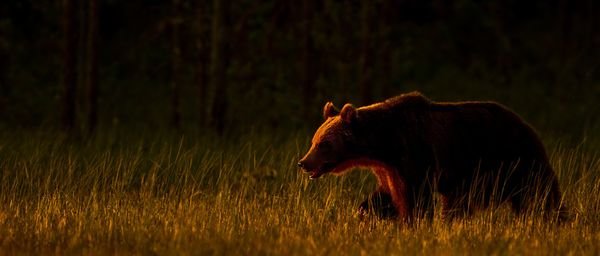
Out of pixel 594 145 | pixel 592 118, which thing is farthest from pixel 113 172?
pixel 592 118

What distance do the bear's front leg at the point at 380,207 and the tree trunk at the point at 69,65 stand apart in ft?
25.7

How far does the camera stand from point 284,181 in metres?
9.55

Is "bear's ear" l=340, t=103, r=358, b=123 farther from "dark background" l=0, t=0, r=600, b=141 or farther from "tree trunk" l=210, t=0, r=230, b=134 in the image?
"tree trunk" l=210, t=0, r=230, b=134

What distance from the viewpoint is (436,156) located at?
7188 millimetres

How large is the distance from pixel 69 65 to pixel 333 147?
842cm

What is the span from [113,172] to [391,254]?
4.60 metres

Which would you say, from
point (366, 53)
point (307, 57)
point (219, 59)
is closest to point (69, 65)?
point (219, 59)

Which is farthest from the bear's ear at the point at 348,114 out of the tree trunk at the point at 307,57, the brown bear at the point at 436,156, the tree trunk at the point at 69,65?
the tree trunk at the point at 307,57

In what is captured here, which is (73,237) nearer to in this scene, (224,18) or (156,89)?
(224,18)

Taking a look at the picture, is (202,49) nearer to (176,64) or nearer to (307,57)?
(176,64)

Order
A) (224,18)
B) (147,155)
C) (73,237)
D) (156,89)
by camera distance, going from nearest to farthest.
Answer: (73,237) → (147,155) → (224,18) → (156,89)

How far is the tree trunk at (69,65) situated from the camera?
47.2ft

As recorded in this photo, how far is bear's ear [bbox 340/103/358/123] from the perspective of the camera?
7.06m

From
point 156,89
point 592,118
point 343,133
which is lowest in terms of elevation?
point 156,89
